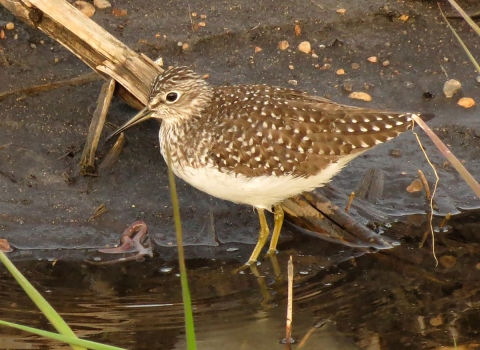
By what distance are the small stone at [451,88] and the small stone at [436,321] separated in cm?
296

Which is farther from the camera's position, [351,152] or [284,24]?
[284,24]

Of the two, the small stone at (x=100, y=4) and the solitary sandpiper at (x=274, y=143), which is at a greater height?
the small stone at (x=100, y=4)

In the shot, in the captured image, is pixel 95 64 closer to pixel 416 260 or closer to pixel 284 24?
pixel 284 24

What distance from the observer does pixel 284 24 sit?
28.3 ft

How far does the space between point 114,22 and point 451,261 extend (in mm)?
4072

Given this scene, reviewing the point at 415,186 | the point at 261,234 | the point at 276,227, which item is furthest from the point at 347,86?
the point at 261,234

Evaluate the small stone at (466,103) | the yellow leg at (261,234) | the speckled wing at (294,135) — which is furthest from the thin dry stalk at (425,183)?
the yellow leg at (261,234)

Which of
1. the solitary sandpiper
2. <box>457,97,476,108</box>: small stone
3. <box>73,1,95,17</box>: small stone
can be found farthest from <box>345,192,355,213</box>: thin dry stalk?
<box>73,1,95,17</box>: small stone

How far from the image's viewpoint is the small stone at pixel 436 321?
577 centimetres

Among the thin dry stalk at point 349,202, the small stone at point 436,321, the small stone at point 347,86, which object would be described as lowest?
the small stone at point 436,321

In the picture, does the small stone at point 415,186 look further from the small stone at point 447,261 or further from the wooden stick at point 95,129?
the wooden stick at point 95,129

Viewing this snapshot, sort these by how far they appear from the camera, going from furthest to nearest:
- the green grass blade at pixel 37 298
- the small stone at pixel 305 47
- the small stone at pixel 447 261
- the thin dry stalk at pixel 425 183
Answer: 1. the small stone at pixel 305 47
2. the thin dry stalk at pixel 425 183
3. the small stone at pixel 447 261
4. the green grass blade at pixel 37 298

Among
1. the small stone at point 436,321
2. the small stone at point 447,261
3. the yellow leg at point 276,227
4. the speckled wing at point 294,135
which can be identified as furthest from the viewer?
the yellow leg at point 276,227

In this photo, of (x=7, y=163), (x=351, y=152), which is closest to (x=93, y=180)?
(x=7, y=163)
